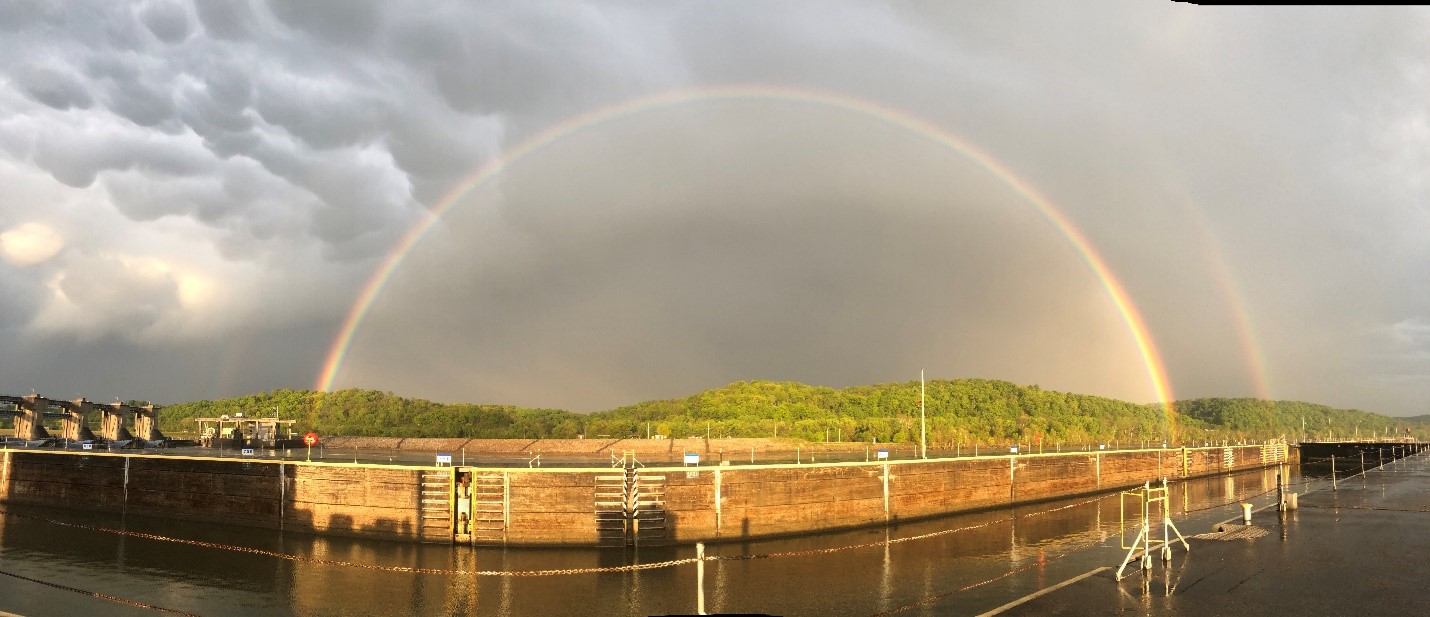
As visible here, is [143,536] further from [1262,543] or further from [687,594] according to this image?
[1262,543]

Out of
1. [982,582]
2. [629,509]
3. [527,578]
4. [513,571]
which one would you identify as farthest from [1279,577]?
[513,571]

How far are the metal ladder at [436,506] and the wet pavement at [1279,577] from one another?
27.9 meters

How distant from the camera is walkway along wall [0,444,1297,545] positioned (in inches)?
1608

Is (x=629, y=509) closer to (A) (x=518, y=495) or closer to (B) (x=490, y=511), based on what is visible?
(A) (x=518, y=495)

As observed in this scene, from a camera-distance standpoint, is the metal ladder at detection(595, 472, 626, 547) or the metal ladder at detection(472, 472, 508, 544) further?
the metal ladder at detection(472, 472, 508, 544)

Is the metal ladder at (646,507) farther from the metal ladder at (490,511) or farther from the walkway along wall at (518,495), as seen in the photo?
the metal ladder at (490,511)

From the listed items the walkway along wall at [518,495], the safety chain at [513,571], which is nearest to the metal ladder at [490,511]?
the walkway along wall at [518,495]

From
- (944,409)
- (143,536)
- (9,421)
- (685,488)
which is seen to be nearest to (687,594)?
(685,488)

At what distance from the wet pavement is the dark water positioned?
8.69ft

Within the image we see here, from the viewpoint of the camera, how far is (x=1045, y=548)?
4056cm

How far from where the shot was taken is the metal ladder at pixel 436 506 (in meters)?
41.6

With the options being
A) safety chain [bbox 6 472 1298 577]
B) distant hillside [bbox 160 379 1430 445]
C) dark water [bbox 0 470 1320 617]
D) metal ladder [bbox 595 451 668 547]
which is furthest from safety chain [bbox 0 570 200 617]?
distant hillside [bbox 160 379 1430 445]

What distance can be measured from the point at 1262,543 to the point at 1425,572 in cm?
727

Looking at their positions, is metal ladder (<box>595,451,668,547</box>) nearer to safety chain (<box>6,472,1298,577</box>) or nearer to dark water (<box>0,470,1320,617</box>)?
dark water (<box>0,470,1320,617</box>)
